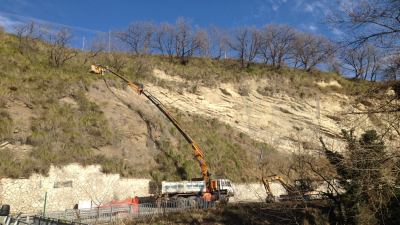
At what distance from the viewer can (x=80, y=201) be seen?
27156 mm

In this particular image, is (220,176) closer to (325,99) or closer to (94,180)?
(94,180)

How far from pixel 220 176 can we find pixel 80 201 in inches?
531

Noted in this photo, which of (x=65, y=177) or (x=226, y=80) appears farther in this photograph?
(x=226, y=80)

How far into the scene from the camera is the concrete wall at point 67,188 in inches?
1019

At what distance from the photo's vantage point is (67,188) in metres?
28.1

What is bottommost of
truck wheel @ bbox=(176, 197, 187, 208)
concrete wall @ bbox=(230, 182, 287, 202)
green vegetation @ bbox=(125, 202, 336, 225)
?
green vegetation @ bbox=(125, 202, 336, 225)

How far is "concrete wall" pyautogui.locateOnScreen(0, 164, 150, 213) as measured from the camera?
84.9ft

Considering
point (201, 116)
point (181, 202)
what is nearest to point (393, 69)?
point (181, 202)

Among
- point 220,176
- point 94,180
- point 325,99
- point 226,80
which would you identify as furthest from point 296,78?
point 94,180

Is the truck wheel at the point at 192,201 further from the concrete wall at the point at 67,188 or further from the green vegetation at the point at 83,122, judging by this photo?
the green vegetation at the point at 83,122

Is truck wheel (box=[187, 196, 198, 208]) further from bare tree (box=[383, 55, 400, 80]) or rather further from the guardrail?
bare tree (box=[383, 55, 400, 80])

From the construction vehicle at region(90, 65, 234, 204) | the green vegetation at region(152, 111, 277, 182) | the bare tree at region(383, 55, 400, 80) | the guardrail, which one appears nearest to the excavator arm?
the construction vehicle at region(90, 65, 234, 204)

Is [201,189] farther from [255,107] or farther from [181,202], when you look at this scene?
[255,107]

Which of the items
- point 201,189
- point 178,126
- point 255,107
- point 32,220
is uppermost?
point 255,107
